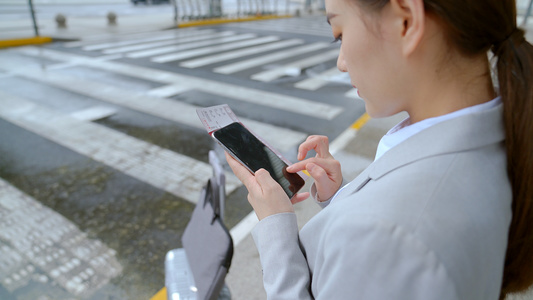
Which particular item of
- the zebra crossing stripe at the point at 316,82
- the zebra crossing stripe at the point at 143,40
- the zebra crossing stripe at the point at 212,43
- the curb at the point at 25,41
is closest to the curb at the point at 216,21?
the zebra crossing stripe at the point at 143,40

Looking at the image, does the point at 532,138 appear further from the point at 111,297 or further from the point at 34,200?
the point at 34,200

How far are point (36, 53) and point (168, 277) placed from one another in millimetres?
9070

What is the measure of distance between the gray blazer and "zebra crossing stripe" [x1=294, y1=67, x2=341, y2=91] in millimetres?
6162

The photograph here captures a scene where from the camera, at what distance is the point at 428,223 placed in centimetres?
64

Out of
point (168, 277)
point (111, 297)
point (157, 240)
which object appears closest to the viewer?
point (168, 277)

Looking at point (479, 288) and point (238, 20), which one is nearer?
point (479, 288)

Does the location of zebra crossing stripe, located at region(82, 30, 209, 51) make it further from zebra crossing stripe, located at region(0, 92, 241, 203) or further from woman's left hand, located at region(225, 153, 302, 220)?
woman's left hand, located at region(225, 153, 302, 220)

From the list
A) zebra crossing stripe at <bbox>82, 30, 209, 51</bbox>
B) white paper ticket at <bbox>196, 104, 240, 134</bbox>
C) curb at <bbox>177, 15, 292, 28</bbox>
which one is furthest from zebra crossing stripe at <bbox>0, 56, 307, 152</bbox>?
curb at <bbox>177, 15, 292, 28</bbox>

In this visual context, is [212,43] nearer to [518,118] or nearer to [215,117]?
[215,117]

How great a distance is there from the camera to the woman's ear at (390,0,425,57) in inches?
27.5

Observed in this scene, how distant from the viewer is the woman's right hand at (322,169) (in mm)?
1282

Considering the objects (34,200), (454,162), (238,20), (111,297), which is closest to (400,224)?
(454,162)

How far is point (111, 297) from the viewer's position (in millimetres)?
2330

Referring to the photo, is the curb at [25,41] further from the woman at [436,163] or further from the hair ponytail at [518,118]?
the hair ponytail at [518,118]
